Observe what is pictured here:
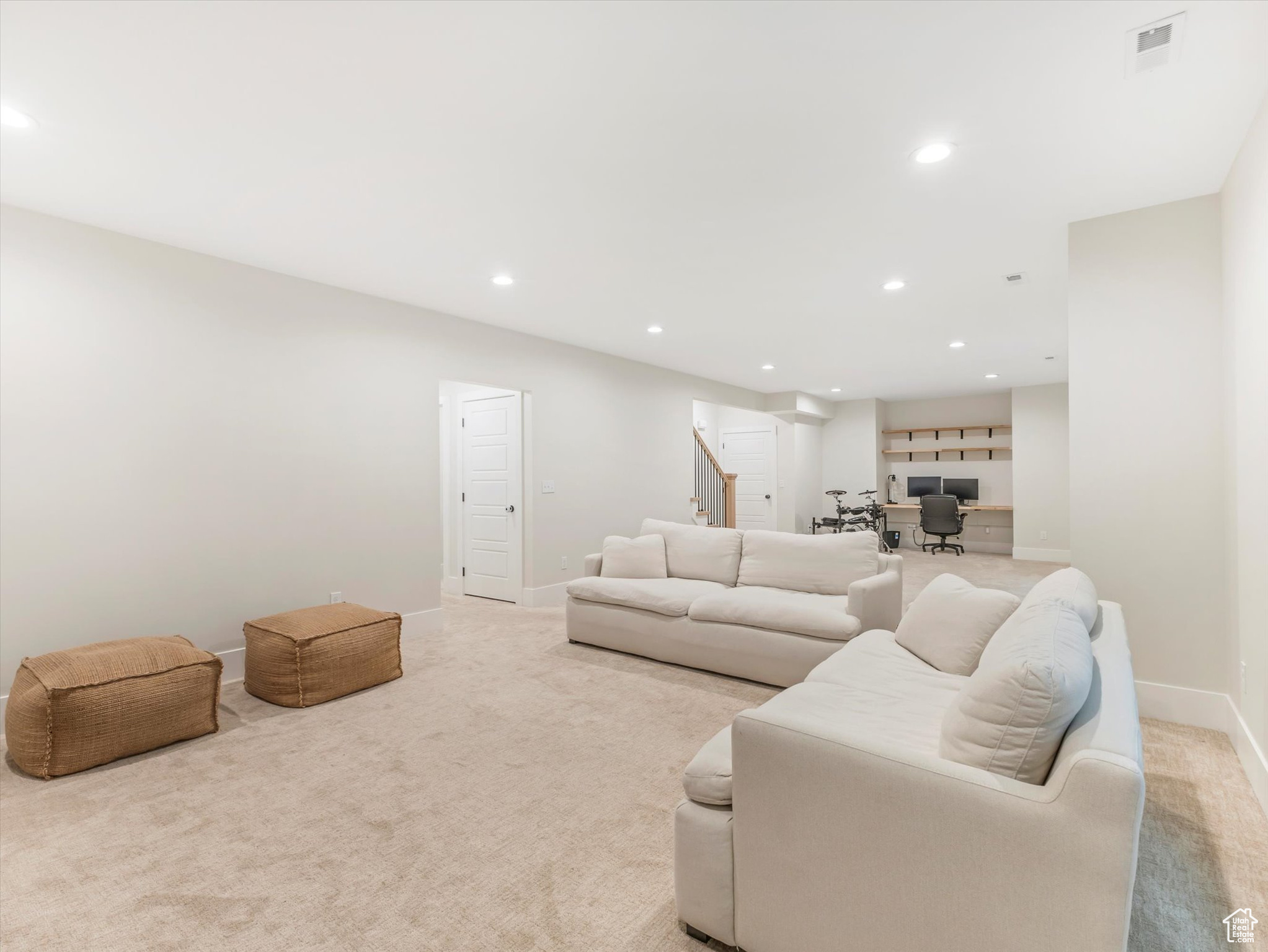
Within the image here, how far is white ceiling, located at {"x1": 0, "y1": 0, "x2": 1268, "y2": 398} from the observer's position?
6.02 ft

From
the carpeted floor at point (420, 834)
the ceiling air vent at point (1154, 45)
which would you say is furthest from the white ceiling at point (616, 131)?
the carpeted floor at point (420, 834)

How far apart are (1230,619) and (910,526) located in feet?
Result: 26.3

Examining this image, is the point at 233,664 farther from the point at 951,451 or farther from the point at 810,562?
the point at 951,451

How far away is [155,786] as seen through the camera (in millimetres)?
2465

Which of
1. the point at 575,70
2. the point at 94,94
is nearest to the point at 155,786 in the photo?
the point at 94,94

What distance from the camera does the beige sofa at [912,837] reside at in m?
1.13

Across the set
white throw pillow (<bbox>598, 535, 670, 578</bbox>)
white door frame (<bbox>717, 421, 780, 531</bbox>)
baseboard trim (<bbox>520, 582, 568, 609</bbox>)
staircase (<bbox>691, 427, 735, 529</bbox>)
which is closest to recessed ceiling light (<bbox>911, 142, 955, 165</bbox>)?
white throw pillow (<bbox>598, 535, 670, 578</bbox>)

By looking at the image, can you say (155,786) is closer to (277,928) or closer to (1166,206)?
(277,928)

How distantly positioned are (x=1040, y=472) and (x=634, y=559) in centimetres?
727

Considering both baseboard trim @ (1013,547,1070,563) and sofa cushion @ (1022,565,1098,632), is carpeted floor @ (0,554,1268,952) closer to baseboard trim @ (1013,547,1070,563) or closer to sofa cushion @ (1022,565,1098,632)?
sofa cushion @ (1022,565,1098,632)

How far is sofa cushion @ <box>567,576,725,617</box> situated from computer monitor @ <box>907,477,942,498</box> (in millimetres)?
7102

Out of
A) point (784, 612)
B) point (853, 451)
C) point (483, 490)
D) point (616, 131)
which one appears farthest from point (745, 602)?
point (853, 451)

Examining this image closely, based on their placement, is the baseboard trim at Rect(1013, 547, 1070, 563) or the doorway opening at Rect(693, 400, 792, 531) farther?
the doorway opening at Rect(693, 400, 792, 531)

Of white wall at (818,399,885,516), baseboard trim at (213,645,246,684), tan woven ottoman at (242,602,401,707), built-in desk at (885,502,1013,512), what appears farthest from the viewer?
white wall at (818,399,885,516)
